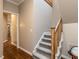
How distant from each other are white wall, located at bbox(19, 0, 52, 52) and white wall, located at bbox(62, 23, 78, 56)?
4.81ft

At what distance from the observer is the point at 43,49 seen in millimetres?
4094

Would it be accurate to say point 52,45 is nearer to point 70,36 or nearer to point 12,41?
point 70,36

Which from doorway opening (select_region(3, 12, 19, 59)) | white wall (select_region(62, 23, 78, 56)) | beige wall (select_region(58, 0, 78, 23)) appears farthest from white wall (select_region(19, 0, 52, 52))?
white wall (select_region(62, 23, 78, 56))

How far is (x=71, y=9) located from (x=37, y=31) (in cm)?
207

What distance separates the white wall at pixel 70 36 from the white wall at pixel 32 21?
1467 millimetres

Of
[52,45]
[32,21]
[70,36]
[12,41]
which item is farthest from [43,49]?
[12,41]

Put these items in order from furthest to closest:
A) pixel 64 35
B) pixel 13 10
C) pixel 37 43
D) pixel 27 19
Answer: pixel 13 10, pixel 27 19, pixel 37 43, pixel 64 35

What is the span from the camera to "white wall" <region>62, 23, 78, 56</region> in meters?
3.45

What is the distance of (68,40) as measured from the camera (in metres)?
3.71

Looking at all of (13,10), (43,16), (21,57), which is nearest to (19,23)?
(13,10)

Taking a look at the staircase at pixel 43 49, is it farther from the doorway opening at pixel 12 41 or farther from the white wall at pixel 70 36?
the doorway opening at pixel 12 41

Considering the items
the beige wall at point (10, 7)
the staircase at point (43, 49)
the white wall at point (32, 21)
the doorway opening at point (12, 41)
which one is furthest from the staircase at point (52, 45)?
the beige wall at point (10, 7)

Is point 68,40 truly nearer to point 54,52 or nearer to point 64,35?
point 64,35

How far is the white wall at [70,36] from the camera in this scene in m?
3.45
